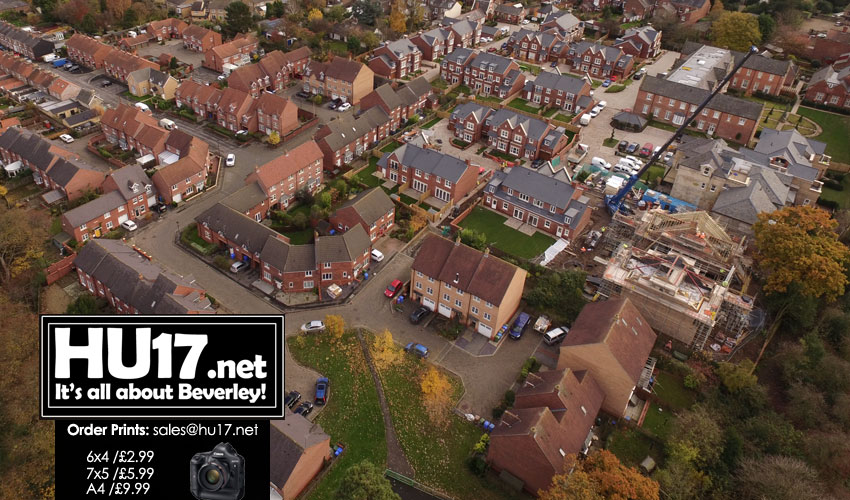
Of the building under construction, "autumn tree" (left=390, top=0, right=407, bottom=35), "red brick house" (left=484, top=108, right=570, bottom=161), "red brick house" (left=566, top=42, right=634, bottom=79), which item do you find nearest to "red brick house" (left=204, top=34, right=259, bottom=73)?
"autumn tree" (left=390, top=0, right=407, bottom=35)

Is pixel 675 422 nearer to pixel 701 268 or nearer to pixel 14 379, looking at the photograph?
pixel 701 268

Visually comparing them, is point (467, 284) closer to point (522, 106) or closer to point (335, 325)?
point (335, 325)

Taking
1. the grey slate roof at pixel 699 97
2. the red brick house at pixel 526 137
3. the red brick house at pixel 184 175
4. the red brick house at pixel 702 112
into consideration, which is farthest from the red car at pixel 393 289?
the grey slate roof at pixel 699 97

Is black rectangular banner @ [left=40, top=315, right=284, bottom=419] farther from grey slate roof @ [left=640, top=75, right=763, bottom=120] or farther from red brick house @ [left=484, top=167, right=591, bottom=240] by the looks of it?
grey slate roof @ [left=640, top=75, right=763, bottom=120]

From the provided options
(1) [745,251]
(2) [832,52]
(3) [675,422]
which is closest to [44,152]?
(3) [675,422]

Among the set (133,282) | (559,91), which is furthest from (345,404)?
(559,91)

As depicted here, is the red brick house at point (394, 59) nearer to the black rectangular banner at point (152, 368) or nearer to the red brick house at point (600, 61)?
the red brick house at point (600, 61)

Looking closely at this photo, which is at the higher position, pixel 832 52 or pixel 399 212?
pixel 832 52
